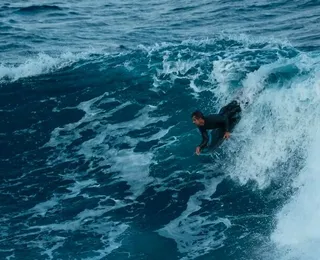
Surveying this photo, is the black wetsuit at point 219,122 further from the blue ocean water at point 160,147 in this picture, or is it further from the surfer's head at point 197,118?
the blue ocean water at point 160,147

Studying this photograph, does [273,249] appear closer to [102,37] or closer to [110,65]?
[110,65]

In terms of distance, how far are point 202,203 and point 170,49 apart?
369 inches

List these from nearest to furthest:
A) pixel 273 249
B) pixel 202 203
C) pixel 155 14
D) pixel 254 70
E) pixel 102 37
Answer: pixel 273 249 < pixel 202 203 < pixel 254 70 < pixel 102 37 < pixel 155 14

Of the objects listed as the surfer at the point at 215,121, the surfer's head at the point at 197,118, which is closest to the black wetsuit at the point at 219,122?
the surfer at the point at 215,121

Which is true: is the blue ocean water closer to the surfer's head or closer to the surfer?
the surfer

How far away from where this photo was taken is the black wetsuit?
52.1 ft

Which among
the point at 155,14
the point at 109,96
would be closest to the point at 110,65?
the point at 109,96

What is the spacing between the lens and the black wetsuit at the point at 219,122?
1588cm

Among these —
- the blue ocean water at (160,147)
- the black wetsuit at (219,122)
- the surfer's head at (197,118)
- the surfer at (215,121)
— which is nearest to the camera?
the surfer's head at (197,118)

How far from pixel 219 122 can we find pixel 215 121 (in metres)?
0.17

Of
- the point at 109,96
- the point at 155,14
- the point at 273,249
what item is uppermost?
the point at 155,14

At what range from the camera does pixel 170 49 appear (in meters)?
24.8

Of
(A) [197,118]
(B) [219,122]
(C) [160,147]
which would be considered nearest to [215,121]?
(B) [219,122]

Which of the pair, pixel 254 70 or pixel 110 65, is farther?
pixel 110 65
